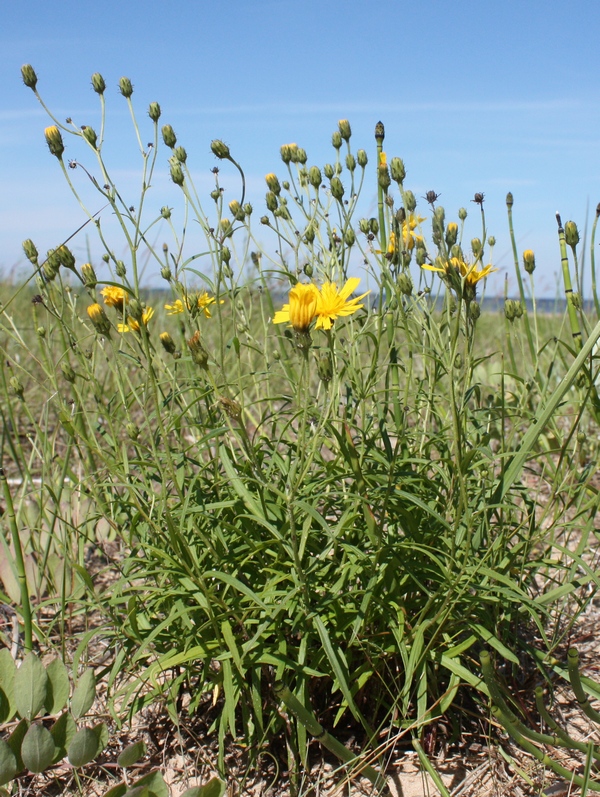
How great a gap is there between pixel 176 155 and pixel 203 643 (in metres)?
1.07

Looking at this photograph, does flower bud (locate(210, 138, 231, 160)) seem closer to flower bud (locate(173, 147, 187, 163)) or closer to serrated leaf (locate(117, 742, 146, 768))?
flower bud (locate(173, 147, 187, 163))

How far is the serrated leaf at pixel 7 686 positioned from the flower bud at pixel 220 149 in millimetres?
1211

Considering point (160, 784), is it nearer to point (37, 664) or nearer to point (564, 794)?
point (37, 664)

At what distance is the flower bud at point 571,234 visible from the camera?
1.61 metres

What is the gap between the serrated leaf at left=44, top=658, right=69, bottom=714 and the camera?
5.15 feet

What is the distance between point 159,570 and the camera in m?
1.50

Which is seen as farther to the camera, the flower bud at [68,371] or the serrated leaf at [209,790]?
the flower bud at [68,371]

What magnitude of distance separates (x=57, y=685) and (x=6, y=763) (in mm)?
208

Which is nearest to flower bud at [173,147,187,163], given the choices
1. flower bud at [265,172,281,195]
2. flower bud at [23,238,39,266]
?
flower bud at [265,172,281,195]

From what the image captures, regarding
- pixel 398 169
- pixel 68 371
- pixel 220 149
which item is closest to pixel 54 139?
pixel 220 149

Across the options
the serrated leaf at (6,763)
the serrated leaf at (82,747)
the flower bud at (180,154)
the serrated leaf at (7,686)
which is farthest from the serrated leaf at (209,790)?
the flower bud at (180,154)

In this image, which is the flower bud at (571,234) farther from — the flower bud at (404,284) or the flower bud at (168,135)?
the flower bud at (168,135)

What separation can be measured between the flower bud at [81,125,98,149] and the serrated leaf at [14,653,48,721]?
3.63ft

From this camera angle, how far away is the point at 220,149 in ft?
5.21
